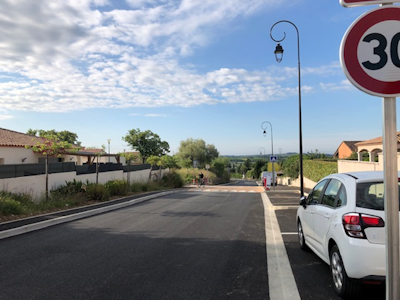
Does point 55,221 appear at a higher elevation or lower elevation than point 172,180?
higher

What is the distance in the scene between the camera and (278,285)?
427 cm

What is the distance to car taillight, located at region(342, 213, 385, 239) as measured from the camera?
348cm

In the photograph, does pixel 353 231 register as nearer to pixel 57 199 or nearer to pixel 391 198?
pixel 391 198

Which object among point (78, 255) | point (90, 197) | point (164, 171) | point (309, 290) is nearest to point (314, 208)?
point (309, 290)

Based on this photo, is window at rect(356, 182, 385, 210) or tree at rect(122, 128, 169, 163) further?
tree at rect(122, 128, 169, 163)

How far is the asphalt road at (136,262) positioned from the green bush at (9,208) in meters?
2.00

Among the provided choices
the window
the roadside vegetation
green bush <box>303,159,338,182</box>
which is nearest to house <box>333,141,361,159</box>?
the roadside vegetation

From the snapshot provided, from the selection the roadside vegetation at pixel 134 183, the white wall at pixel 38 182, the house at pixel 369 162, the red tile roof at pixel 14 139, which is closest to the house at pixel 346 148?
the roadside vegetation at pixel 134 183

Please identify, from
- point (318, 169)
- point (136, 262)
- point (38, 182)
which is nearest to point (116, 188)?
point (38, 182)

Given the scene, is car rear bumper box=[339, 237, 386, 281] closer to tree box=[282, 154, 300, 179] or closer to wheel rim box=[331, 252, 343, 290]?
wheel rim box=[331, 252, 343, 290]

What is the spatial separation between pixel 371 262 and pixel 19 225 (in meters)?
8.03

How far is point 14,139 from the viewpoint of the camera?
84.7 feet

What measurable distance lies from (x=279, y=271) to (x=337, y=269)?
1.13 m

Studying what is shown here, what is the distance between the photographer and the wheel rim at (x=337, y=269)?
3802 millimetres
